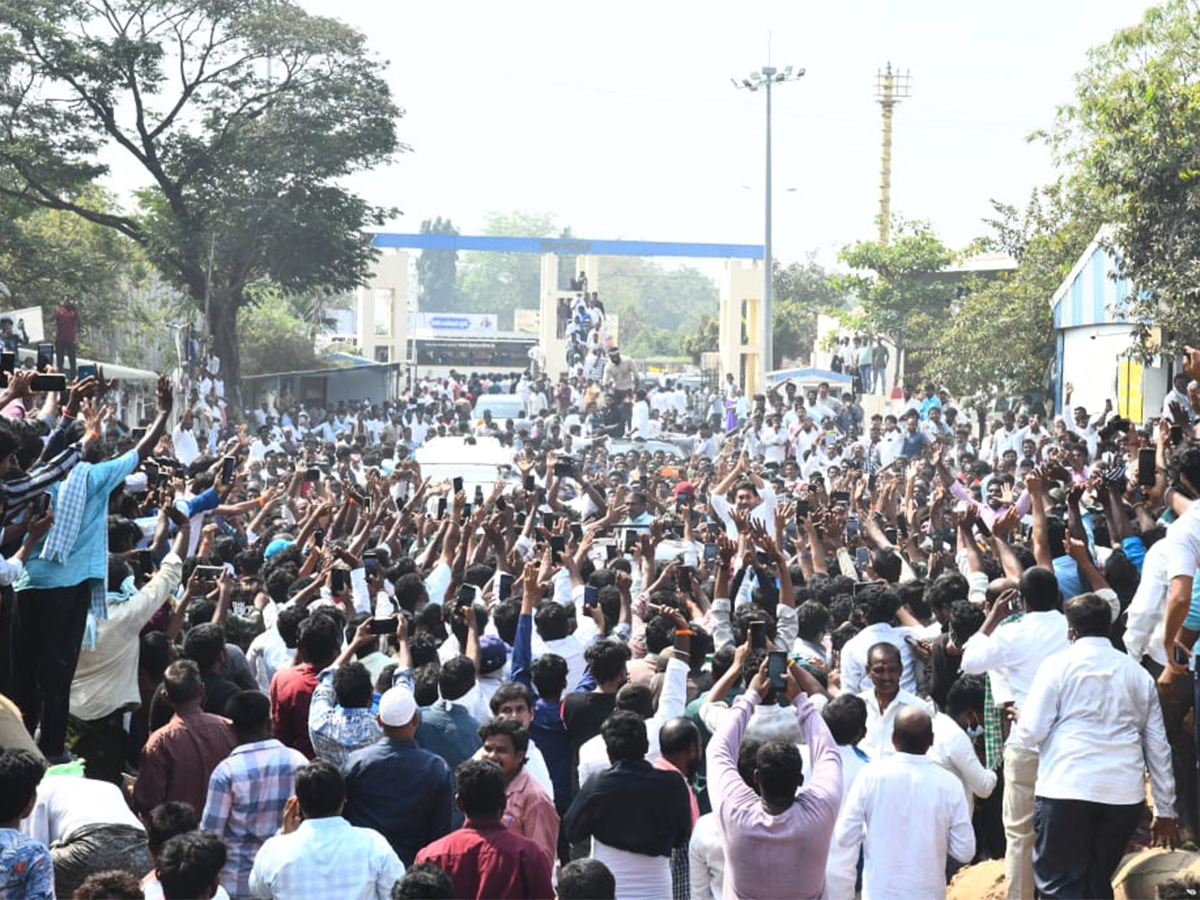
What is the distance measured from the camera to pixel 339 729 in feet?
20.2

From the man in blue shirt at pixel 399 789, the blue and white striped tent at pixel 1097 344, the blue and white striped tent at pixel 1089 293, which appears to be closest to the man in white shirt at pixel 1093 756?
the man in blue shirt at pixel 399 789

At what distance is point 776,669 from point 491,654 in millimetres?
2068

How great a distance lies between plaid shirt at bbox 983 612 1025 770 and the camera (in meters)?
7.28

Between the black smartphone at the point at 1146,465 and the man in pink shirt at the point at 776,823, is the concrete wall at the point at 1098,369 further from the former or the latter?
the man in pink shirt at the point at 776,823

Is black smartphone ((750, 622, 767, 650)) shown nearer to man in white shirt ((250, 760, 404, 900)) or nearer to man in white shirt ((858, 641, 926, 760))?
man in white shirt ((858, 641, 926, 760))

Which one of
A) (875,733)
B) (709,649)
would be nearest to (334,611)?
(709,649)

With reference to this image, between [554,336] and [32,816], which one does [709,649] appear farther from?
[554,336]

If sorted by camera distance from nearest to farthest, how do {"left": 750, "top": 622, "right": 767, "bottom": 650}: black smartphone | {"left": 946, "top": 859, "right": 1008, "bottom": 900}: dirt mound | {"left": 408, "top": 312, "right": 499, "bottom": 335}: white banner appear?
{"left": 750, "top": 622, "right": 767, "bottom": 650}: black smartphone < {"left": 946, "top": 859, "right": 1008, "bottom": 900}: dirt mound < {"left": 408, "top": 312, "right": 499, "bottom": 335}: white banner

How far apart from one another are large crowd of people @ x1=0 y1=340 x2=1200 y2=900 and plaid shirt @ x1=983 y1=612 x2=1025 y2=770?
1cm

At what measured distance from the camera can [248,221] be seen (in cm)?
3578

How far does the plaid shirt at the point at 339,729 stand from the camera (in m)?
6.15

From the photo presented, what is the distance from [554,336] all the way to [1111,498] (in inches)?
1899

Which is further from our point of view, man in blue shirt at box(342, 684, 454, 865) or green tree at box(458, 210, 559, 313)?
green tree at box(458, 210, 559, 313)

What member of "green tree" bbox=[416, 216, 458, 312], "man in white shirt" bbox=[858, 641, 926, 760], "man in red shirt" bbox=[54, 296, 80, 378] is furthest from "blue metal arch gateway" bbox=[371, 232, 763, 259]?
"green tree" bbox=[416, 216, 458, 312]
